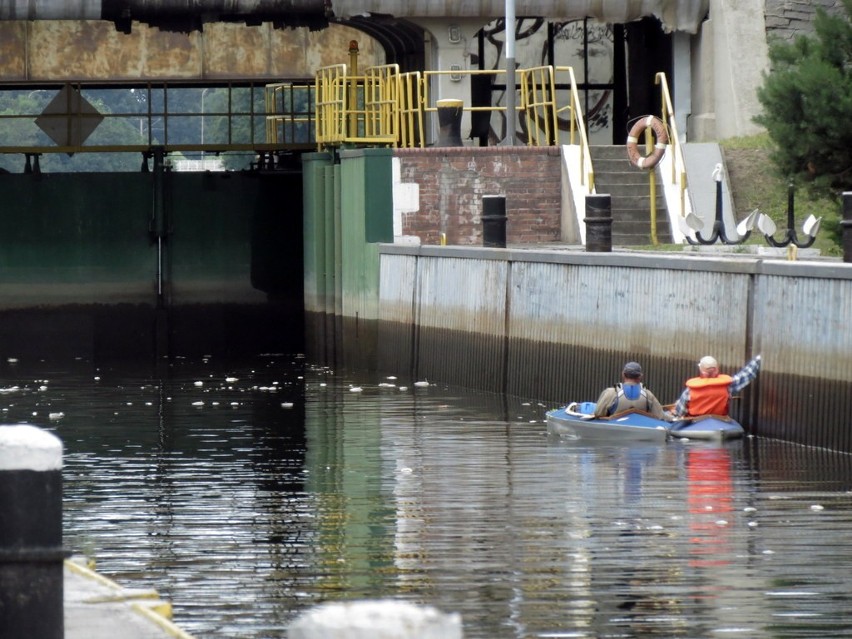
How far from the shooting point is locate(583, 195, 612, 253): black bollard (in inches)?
875

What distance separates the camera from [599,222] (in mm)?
22250

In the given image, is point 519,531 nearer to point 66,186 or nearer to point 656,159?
point 656,159

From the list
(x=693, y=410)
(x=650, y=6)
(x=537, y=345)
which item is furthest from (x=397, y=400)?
(x=650, y=6)

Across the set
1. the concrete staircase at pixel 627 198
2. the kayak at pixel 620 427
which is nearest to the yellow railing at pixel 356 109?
the concrete staircase at pixel 627 198

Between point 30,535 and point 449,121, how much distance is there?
873 inches

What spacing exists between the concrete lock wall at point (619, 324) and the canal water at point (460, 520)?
59 centimetres

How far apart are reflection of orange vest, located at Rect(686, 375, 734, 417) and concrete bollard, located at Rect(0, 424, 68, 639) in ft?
41.1

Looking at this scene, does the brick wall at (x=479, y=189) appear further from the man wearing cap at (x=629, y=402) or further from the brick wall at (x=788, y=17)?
the man wearing cap at (x=629, y=402)

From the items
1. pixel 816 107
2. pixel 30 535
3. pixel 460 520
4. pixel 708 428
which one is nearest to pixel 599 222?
pixel 816 107

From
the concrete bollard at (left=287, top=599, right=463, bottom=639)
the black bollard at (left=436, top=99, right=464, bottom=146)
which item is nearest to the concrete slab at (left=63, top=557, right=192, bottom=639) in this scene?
the concrete bollard at (left=287, top=599, right=463, bottom=639)

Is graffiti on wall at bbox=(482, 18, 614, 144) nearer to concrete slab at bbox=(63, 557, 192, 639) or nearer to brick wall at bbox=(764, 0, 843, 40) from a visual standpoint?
brick wall at bbox=(764, 0, 843, 40)

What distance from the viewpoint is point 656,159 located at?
26438 millimetres

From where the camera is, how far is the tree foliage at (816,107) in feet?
72.6

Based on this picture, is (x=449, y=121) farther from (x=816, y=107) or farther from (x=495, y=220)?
(x=816, y=107)
